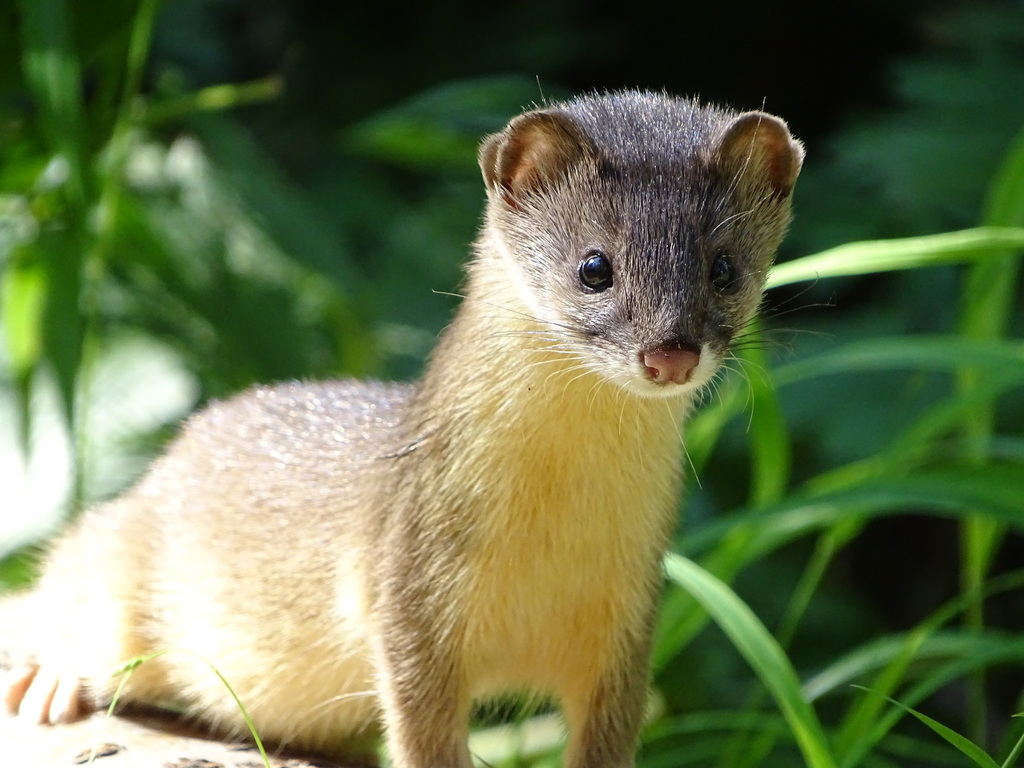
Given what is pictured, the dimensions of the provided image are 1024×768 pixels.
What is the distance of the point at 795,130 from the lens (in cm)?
624

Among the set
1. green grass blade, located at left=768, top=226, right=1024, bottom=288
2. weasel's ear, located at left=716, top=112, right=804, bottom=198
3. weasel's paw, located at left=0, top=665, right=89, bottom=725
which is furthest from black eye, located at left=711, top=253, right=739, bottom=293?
weasel's paw, located at left=0, top=665, right=89, bottom=725

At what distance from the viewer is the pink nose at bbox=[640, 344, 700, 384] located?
2318 mm

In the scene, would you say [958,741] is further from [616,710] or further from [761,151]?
[761,151]

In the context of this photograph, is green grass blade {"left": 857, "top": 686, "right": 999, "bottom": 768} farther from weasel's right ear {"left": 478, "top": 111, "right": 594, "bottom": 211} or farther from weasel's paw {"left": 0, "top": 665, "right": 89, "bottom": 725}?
weasel's paw {"left": 0, "top": 665, "right": 89, "bottom": 725}

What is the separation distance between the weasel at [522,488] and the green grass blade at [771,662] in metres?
0.13

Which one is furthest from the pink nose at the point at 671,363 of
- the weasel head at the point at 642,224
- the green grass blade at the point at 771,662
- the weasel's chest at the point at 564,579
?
the green grass blade at the point at 771,662

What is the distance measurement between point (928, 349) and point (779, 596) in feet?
7.03

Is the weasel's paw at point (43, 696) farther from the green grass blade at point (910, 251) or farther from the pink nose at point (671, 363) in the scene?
the green grass blade at point (910, 251)

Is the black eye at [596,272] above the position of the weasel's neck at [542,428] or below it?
above

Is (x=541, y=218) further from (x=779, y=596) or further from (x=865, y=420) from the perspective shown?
(x=779, y=596)

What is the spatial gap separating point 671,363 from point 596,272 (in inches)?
12.8

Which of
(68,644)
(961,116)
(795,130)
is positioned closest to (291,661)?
(68,644)

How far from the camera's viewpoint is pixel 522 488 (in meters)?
2.72

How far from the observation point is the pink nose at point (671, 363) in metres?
2.32
